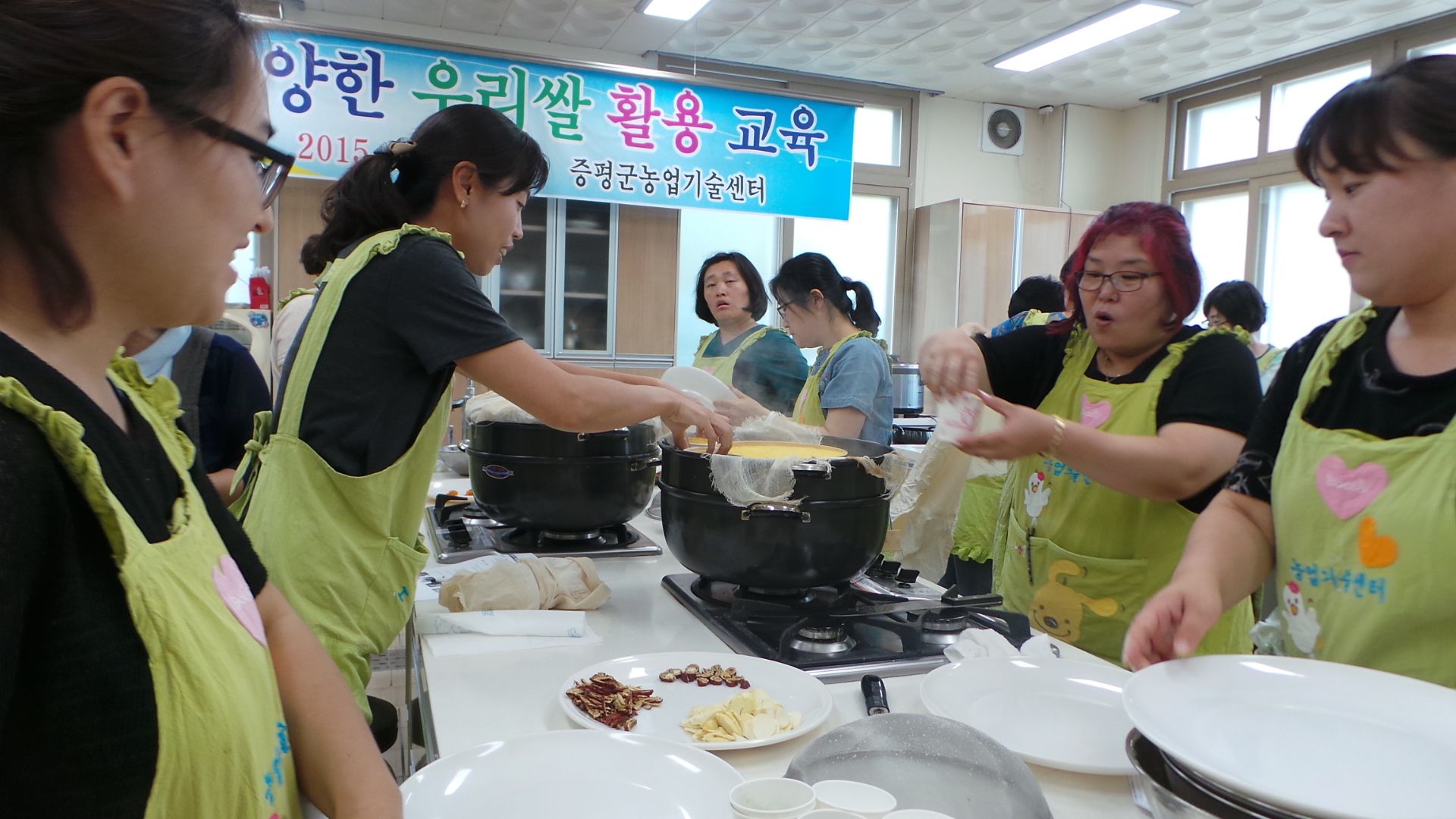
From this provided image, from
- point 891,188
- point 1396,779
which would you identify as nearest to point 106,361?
point 1396,779

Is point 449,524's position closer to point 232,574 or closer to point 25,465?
point 232,574

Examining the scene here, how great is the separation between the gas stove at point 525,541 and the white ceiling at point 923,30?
13.1ft

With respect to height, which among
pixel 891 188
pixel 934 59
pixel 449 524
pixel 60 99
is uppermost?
pixel 934 59

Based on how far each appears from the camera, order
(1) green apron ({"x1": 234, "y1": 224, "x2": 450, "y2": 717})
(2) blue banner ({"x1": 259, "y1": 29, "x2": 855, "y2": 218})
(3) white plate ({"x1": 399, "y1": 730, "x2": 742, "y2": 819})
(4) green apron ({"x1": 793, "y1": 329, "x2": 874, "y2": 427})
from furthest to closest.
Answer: (2) blue banner ({"x1": 259, "y1": 29, "x2": 855, "y2": 218}) → (4) green apron ({"x1": 793, "y1": 329, "x2": 874, "y2": 427}) → (1) green apron ({"x1": 234, "y1": 224, "x2": 450, "y2": 717}) → (3) white plate ({"x1": 399, "y1": 730, "x2": 742, "y2": 819})

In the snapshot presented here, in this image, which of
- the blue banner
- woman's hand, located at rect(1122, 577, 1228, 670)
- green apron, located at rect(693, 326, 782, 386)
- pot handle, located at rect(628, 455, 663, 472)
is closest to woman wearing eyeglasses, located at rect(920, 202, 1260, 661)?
woman's hand, located at rect(1122, 577, 1228, 670)

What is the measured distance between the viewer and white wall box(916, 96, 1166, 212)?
23.5 ft

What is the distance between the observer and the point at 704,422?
1.64 m

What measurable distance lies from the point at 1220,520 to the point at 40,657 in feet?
4.38

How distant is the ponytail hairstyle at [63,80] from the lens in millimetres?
589

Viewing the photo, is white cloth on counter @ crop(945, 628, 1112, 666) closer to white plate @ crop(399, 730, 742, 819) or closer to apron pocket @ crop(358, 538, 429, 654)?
white plate @ crop(399, 730, 742, 819)

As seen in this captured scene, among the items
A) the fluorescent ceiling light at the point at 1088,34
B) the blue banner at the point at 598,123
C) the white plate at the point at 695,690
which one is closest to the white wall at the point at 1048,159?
the fluorescent ceiling light at the point at 1088,34

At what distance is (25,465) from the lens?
22.2 inches

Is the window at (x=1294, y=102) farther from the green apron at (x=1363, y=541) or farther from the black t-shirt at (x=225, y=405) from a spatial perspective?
the black t-shirt at (x=225, y=405)

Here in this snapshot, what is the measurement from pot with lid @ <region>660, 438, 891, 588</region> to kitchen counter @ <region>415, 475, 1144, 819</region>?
13cm
